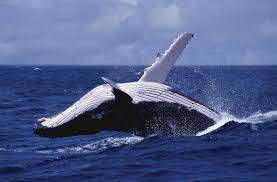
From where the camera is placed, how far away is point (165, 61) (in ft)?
51.8

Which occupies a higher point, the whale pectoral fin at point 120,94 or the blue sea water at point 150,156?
the whale pectoral fin at point 120,94

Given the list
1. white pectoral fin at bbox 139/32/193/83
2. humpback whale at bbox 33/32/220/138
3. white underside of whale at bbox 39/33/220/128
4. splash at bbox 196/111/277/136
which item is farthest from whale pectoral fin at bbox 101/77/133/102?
splash at bbox 196/111/277/136

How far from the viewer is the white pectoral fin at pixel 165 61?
51.5 feet

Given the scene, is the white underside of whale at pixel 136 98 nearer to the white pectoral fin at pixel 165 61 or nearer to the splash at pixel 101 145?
the white pectoral fin at pixel 165 61

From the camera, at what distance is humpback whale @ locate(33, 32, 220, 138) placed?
48.8 ft

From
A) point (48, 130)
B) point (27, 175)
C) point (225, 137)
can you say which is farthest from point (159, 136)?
point (27, 175)

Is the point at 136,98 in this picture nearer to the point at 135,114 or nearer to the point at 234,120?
the point at 135,114

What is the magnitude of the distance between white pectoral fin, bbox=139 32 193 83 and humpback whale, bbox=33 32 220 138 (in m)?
0.05

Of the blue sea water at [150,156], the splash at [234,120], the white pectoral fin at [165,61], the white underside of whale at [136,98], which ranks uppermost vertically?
the white pectoral fin at [165,61]

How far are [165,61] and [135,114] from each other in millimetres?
1639

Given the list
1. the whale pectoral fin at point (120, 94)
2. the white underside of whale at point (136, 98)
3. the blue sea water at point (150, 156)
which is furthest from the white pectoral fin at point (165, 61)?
the blue sea water at point (150, 156)

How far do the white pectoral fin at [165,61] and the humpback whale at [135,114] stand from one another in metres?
0.05

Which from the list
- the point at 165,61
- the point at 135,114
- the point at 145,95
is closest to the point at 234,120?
the point at 165,61

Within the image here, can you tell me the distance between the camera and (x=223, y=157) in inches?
520
